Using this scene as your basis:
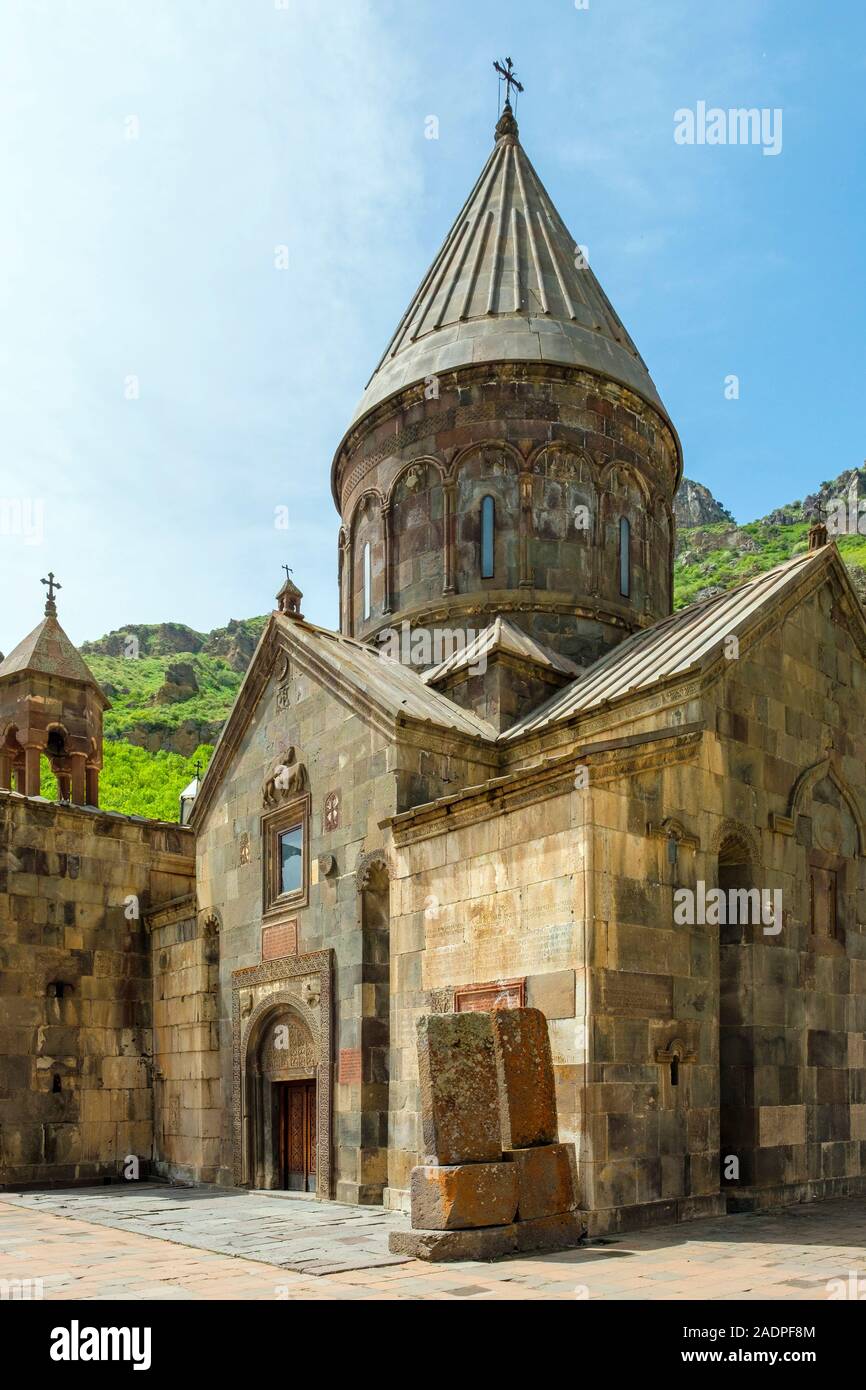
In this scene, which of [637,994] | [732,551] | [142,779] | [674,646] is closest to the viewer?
[637,994]

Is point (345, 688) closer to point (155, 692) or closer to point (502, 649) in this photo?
point (502, 649)

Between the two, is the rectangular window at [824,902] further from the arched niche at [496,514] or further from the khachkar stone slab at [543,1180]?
the arched niche at [496,514]

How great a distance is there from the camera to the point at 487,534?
679 inches

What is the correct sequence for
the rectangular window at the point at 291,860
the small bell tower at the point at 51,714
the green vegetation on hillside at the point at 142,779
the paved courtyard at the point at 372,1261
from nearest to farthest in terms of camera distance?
the paved courtyard at the point at 372,1261, the rectangular window at the point at 291,860, the small bell tower at the point at 51,714, the green vegetation on hillside at the point at 142,779

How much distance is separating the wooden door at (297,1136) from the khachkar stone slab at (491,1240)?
17.5 feet

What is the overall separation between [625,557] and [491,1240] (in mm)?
11470

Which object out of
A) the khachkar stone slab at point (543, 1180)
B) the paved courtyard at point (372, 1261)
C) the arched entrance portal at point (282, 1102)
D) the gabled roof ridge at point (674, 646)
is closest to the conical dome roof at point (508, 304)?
the gabled roof ridge at point (674, 646)

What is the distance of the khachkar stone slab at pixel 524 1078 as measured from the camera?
875 cm

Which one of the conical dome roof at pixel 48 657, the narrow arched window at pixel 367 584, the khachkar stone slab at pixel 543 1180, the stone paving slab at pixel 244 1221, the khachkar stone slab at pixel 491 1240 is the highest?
the narrow arched window at pixel 367 584

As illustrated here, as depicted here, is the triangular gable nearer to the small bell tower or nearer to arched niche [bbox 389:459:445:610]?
arched niche [bbox 389:459:445:610]

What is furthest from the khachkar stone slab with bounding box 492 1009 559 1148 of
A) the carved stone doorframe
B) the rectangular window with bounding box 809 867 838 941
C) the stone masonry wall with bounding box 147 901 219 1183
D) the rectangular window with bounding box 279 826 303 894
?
the stone masonry wall with bounding box 147 901 219 1183

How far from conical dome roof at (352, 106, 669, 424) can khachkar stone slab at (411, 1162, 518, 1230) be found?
39.8 ft

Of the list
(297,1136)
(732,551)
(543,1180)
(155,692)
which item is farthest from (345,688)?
(732,551)
